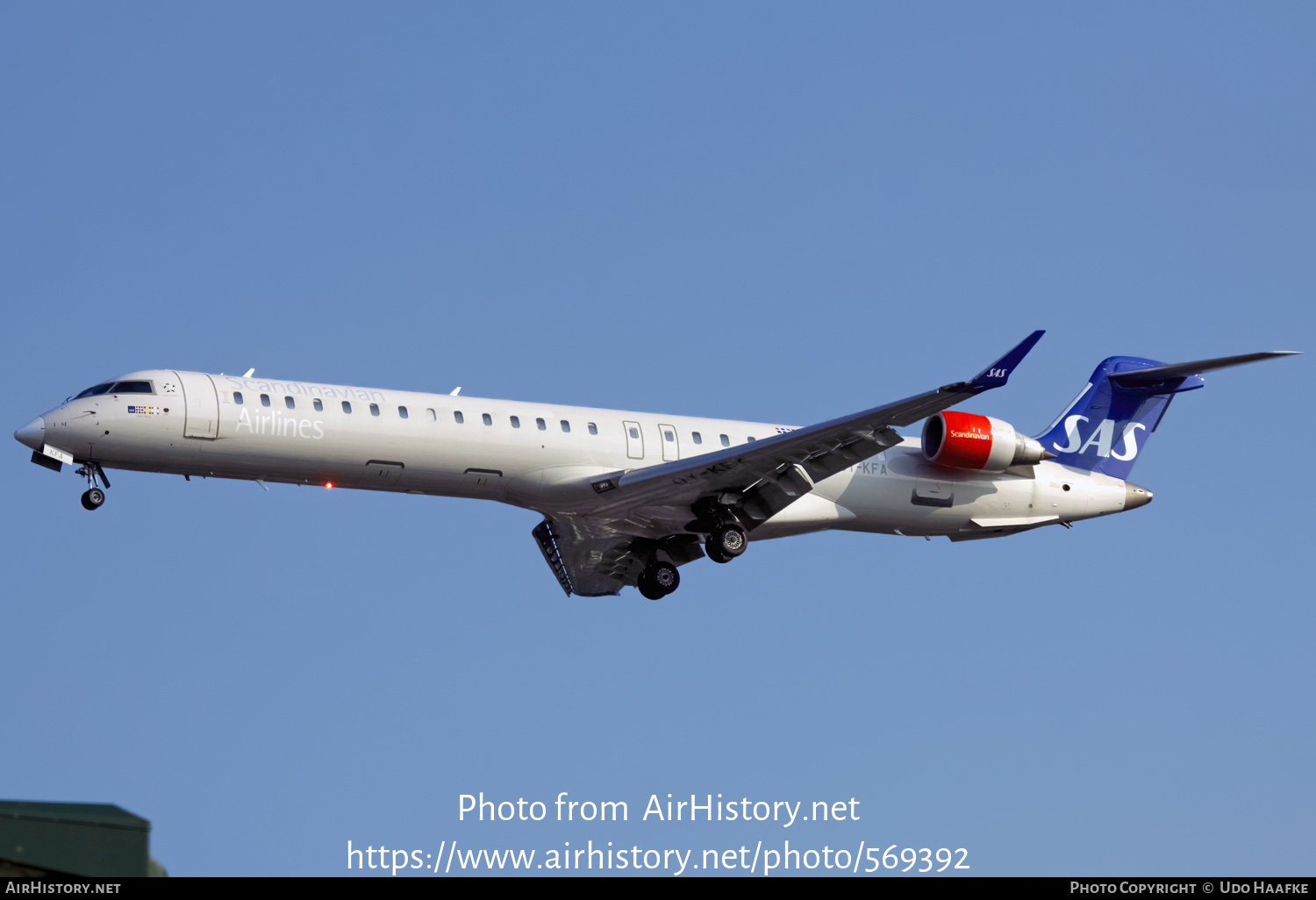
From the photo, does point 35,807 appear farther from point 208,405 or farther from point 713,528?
point 713,528

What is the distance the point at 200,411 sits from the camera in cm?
2227

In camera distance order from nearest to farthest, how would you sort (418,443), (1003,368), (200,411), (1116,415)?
(1003,368), (200,411), (418,443), (1116,415)

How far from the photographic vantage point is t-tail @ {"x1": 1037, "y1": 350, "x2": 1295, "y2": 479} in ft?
91.4

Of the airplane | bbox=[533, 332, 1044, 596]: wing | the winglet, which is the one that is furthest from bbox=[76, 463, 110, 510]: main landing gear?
the winglet

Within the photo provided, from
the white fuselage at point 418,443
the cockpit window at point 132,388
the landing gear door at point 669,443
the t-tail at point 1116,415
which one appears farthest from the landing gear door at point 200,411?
the t-tail at point 1116,415

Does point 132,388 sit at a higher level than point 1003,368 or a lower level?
higher

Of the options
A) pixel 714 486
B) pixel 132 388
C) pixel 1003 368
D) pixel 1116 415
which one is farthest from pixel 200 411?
pixel 1116 415

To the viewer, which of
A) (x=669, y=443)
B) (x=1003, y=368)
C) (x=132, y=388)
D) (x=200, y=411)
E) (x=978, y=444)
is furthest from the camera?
(x=978, y=444)

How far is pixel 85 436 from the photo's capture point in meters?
22.0

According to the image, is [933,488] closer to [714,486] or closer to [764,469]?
[764,469]

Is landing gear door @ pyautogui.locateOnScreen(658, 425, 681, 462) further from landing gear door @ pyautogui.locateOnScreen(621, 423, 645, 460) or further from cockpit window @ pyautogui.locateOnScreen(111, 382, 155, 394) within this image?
cockpit window @ pyautogui.locateOnScreen(111, 382, 155, 394)

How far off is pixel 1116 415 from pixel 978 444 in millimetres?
4146

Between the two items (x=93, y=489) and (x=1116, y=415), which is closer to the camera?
(x=93, y=489)
